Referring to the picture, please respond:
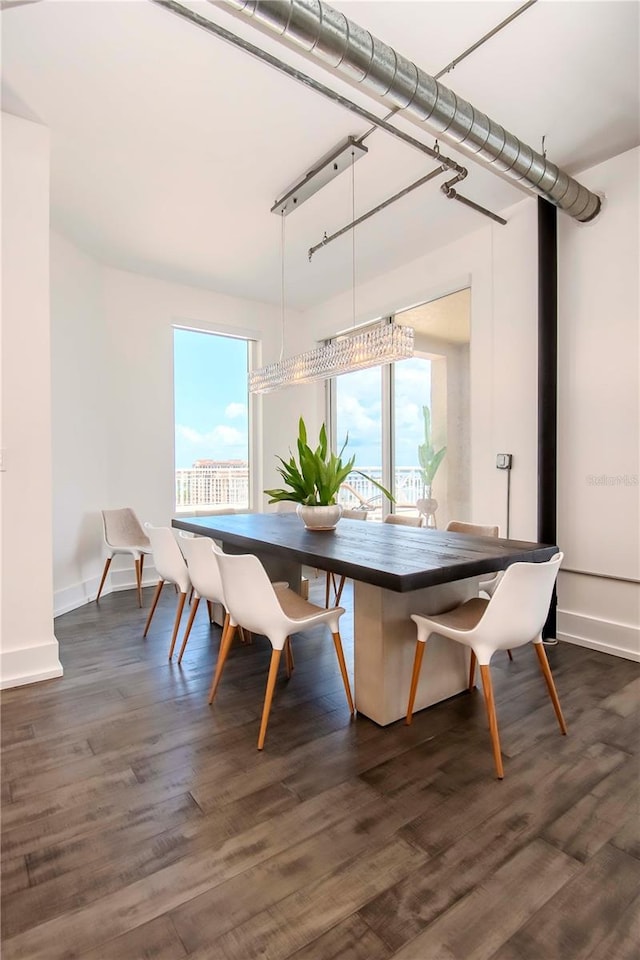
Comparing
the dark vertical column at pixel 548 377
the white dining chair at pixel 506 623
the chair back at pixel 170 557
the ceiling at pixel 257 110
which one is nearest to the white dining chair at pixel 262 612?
the white dining chair at pixel 506 623

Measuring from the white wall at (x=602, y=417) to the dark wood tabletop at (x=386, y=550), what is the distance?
107 centimetres

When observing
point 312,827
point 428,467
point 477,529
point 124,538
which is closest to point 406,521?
point 477,529

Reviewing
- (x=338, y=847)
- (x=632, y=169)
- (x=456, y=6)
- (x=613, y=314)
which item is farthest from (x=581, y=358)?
(x=338, y=847)

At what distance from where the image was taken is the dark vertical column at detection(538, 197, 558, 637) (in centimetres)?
332

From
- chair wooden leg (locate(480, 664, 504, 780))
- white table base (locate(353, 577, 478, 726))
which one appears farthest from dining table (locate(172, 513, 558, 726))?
chair wooden leg (locate(480, 664, 504, 780))

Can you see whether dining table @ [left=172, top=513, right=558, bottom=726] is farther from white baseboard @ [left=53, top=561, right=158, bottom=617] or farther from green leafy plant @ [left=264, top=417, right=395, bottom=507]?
white baseboard @ [left=53, top=561, right=158, bottom=617]

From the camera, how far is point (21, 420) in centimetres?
274

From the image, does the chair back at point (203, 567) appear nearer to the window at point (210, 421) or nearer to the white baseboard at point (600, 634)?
the white baseboard at point (600, 634)

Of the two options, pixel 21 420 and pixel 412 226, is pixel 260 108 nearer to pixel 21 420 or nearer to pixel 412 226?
pixel 412 226

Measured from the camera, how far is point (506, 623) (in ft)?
6.43

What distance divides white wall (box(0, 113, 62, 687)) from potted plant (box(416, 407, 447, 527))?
129 inches

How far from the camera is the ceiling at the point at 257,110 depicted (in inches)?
83.7

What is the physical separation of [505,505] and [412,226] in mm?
2400

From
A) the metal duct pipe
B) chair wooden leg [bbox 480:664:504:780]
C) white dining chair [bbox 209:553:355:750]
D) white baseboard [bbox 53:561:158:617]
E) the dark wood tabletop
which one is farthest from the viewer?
white baseboard [bbox 53:561:158:617]
